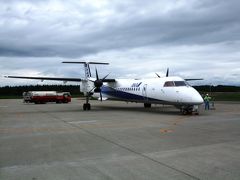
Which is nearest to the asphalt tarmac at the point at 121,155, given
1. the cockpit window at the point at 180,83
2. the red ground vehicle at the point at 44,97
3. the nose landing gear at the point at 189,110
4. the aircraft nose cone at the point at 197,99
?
the aircraft nose cone at the point at 197,99

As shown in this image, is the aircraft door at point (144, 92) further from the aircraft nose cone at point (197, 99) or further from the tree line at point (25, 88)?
the tree line at point (25, 88)

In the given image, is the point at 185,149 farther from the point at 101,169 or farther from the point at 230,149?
the point at 101,169

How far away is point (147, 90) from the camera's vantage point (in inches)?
943

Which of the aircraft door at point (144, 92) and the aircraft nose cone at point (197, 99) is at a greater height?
the aircraft door at point (144, 92)

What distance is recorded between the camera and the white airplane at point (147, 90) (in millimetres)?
20406

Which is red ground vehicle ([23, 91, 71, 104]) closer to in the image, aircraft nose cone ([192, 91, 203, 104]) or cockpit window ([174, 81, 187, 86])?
cockpit window ([174, 81, 187, 86])

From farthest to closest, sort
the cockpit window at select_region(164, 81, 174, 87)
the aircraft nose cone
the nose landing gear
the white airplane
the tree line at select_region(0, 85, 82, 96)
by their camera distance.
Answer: the tree line at select_region(0, 85, 82, 96) → the cockpit window at select_region(164, 81, 174, 87) → the nose landing gear → the white airplane → the aircraft nose cone

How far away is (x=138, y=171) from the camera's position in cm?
650

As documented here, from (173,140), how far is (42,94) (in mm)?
39644

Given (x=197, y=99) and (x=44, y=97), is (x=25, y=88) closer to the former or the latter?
(x=44, y=97)

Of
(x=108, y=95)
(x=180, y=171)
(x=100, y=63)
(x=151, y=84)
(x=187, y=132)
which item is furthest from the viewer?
(x=100, y=63)

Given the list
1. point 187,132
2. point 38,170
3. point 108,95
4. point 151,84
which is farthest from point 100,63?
point 38,170

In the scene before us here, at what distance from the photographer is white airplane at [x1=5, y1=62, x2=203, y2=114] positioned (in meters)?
20.4

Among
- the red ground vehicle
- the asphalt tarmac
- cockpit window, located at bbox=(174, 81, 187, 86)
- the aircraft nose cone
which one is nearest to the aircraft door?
cockpit window, located at bbox=(174, 81, 187, 86)
